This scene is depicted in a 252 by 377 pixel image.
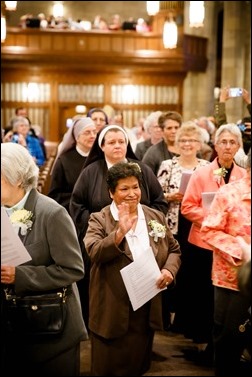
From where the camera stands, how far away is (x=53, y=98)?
19672mm

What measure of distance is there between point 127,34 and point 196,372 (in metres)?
15.3

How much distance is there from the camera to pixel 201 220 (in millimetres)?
4648

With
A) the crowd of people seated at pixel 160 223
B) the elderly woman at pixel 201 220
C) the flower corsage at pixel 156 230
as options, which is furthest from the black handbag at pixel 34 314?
the elderly woman at pixel 201 220

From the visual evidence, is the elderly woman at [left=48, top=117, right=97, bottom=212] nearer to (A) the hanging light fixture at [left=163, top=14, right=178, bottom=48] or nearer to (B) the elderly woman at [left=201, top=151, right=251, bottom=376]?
(B) the elderly woman at [left=201, top=151, right=251, bottom=376]

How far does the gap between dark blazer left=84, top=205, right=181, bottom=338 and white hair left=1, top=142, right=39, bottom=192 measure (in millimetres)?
795

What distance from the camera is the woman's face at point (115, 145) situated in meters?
4.77

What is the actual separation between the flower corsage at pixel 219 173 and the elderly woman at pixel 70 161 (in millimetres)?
1309

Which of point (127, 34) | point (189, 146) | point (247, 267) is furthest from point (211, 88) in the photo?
point (247, 267)

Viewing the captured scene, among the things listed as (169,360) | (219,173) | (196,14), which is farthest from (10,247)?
(196,14)

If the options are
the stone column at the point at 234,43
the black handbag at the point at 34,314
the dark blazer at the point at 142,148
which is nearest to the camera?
the black handbag at the point at 34,314

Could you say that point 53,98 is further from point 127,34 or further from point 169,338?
point 169,338

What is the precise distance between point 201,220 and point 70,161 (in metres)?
1.43

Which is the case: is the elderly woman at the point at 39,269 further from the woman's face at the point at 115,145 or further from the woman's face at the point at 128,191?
the woman's face at the point at 115,145

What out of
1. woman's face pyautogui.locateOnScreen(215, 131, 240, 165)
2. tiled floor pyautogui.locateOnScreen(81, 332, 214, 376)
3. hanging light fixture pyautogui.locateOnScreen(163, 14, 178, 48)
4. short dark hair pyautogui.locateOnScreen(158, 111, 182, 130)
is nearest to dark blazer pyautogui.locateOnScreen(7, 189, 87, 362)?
tiled floor pyautogui.locateOnScreen(81, 332, 214, 376)
